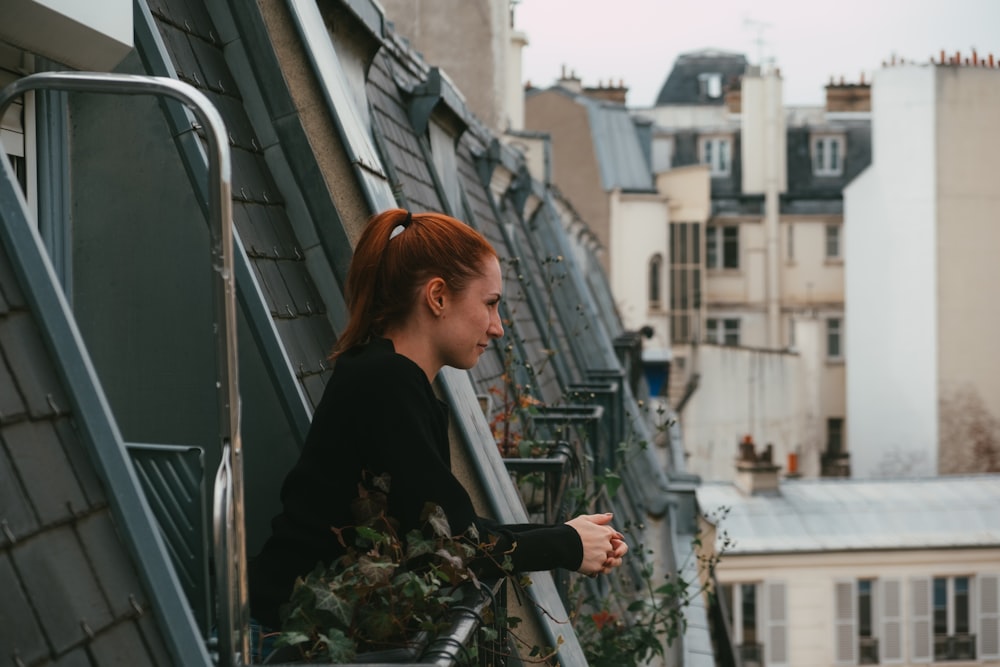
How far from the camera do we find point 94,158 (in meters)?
3.59

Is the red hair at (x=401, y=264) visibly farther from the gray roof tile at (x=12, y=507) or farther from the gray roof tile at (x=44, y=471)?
the gray roof tile at (x=12, y=507)

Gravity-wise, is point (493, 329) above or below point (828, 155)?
below

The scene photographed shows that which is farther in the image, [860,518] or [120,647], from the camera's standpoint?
[860,518]

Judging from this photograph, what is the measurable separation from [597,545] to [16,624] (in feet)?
4.26

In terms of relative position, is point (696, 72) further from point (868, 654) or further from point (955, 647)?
point (868, 654)

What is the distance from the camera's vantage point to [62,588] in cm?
210

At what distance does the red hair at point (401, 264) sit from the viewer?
2922 millimetres

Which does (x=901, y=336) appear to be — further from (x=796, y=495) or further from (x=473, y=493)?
(x=473, y=493)

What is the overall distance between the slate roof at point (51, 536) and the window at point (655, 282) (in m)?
46.0

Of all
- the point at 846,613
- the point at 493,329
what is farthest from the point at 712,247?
the point at 493,329

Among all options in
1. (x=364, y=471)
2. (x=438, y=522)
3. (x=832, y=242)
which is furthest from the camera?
(x=832, y=242)

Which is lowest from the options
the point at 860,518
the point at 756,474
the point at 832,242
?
the point at 860,518

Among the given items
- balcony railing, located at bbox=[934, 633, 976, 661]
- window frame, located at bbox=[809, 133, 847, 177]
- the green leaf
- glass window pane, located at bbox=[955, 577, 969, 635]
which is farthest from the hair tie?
window frame, located at bbox=[809, 133, 847, 177]

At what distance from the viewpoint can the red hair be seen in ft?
9.59
